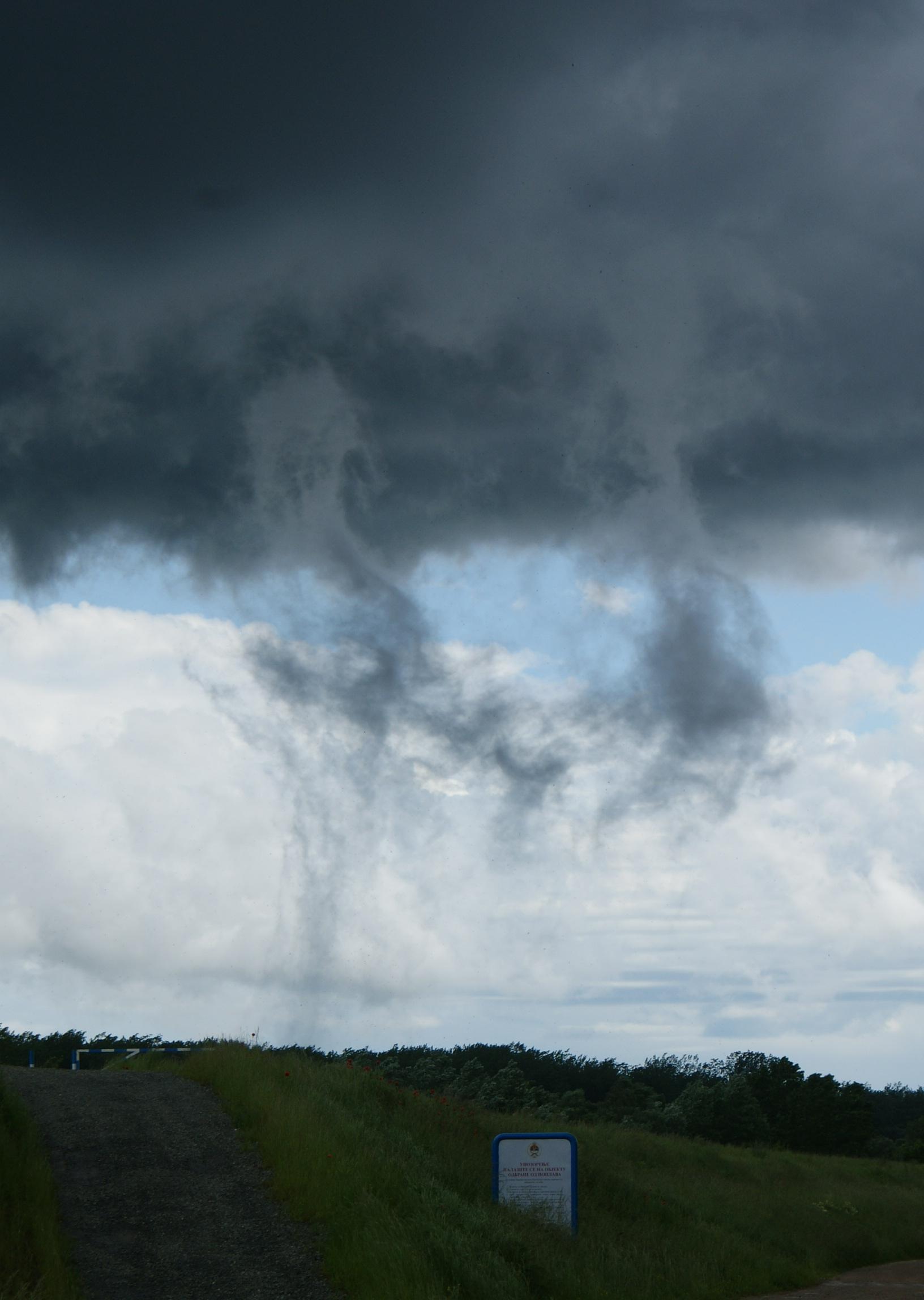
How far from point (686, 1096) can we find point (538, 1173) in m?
47.3

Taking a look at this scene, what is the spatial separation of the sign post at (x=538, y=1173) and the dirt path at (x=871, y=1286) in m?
2.86

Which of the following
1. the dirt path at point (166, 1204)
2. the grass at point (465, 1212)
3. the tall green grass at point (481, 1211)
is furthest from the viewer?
the tall green grass at point (481, 1211)

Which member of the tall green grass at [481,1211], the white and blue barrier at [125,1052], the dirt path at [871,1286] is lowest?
the dirt path at [871,1286]

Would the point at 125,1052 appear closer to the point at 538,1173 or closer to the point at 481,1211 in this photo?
the point at 538,1173

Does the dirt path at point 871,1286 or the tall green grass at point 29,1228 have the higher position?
the tall green grass at point 29,1228

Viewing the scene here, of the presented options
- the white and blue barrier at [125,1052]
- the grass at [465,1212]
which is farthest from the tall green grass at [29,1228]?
the white and blue barrier at [125,1052]

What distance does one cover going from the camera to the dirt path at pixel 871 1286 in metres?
15.3

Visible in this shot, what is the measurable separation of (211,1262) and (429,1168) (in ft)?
15.2

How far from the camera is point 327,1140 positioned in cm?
1492

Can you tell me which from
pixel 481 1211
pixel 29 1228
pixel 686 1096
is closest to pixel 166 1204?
pixel 29 1228

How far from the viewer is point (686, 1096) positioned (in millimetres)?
58688

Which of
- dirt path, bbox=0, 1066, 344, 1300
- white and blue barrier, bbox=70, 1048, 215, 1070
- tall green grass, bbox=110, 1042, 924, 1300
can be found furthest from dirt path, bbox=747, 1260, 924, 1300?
white and blue barrier, bbox=70, 1048, 215, 1070

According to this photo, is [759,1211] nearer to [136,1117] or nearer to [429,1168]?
[429,1168]

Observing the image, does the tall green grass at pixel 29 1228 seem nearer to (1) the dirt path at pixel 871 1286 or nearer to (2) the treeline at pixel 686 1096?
(1) the dirt path at pixel 871 1286
